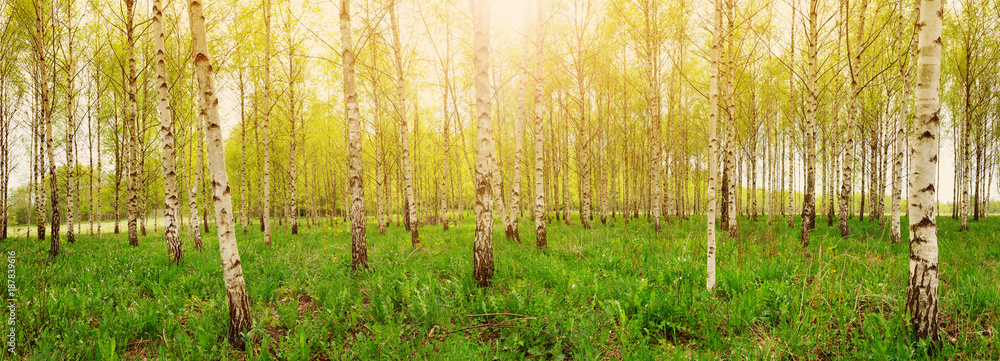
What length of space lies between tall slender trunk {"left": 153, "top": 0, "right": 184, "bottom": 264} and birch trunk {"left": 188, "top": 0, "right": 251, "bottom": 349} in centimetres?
362

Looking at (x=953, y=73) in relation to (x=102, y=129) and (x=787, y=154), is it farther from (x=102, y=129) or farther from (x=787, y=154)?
(x=102, y=129)

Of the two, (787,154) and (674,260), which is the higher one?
(787,154)

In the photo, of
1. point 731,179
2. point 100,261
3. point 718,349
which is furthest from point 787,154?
point 100,261

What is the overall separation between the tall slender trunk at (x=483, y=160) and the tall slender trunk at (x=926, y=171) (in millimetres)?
4093

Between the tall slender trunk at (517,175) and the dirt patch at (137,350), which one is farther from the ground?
the tall slender trunk at (517,175)

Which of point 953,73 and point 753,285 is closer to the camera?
point 753,285

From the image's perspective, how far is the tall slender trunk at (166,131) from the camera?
249 inches

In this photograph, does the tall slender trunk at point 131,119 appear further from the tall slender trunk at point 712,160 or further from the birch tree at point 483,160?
the tall slender trunk at point 712,160

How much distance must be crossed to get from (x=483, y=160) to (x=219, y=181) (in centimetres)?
298

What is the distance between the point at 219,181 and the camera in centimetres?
360

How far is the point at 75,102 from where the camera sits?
51.5 feet

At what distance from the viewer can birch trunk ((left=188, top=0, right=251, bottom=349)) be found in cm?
354

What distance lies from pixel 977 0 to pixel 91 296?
23.2 metres

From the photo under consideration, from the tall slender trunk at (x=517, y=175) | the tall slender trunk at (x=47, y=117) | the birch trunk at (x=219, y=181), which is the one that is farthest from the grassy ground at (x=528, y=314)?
the tall slender trunk at (x=517, y=175)
